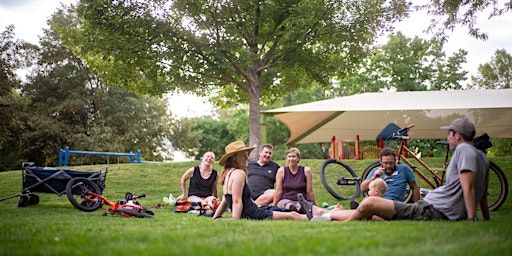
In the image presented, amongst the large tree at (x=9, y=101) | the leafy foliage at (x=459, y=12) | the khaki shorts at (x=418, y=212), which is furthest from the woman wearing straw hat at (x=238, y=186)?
the large tree at (x=9, y=101)

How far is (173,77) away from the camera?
18.7m

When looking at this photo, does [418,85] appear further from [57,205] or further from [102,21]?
[57,205]

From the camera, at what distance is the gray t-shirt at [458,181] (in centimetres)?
499

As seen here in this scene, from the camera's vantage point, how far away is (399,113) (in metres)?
14.3

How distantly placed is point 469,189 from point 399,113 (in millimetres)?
9628

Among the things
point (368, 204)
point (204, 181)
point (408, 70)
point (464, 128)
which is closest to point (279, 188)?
point (204, 181)

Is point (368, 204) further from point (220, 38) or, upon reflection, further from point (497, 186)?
point (220, 38)

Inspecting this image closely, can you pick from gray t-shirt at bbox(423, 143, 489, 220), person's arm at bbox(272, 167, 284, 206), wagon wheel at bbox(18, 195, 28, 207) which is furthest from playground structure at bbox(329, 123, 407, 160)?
gray t-shirt at bbox(423, 143, 489, 220)

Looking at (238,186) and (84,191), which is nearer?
(238,186)

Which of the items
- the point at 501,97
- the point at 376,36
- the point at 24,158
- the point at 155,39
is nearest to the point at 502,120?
the point at 501,97

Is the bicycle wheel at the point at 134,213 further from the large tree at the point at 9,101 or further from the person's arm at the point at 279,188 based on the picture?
the large tree at the point at 9,101

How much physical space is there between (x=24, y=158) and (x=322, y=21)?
2281 cm

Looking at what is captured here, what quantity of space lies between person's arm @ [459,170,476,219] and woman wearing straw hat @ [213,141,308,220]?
2.34 metres

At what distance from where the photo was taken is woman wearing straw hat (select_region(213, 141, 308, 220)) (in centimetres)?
594
